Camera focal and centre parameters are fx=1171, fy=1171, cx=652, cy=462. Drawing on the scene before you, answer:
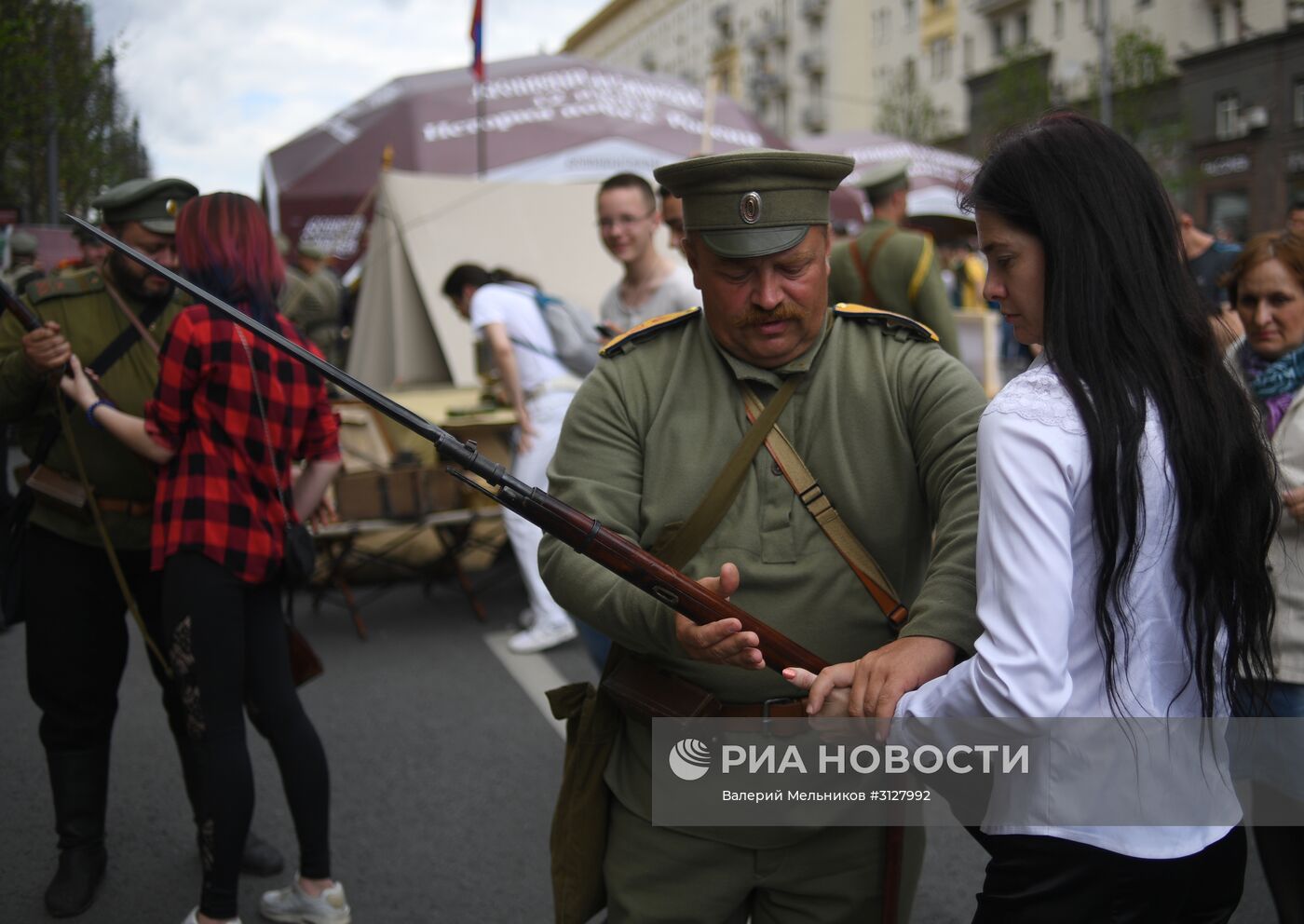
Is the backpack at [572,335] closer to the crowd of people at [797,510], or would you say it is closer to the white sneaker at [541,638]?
the white sneaker at [541,638]

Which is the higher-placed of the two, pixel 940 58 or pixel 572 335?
pixel 940 58

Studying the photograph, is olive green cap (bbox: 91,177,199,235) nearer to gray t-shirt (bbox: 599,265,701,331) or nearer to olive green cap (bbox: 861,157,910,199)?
gray t-shirt (bbox: 599,265,701,331)

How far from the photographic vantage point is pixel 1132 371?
1.53m

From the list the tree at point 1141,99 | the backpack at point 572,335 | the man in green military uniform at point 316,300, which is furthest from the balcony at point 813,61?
the backpack at point 572,335

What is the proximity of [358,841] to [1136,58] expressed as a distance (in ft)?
110

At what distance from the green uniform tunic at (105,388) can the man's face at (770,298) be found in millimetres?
1878

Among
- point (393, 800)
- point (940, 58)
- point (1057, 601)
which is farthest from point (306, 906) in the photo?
point (940, 58)

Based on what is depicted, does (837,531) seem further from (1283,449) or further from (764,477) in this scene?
(1283,449)

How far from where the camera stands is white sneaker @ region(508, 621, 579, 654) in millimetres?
5801

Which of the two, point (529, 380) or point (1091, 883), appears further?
point (529, 380)

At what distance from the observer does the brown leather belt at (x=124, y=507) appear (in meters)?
3.13

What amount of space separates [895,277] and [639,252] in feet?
3.36

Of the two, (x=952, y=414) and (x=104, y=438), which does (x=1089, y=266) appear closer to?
(x=952, y=414)

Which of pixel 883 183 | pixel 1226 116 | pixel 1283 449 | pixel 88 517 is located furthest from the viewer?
pixel 1226 116
